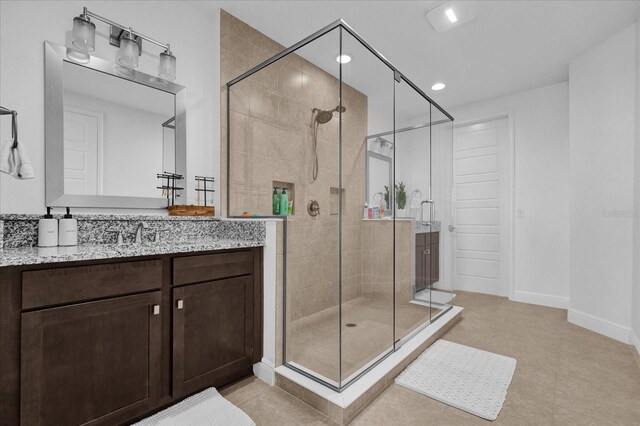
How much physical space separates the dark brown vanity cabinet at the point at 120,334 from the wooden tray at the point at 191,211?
549mm

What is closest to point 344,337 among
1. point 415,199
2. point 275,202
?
point 275,202

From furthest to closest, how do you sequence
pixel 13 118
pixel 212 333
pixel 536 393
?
pixel 536 393 → pixel 212 333 → pixel 13 118

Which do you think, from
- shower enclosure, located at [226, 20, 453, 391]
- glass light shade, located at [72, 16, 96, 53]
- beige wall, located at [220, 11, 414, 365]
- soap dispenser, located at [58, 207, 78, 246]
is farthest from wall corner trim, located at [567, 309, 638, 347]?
glass light shade, located at [72, 16, 96, 53]

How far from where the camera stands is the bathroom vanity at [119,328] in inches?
45.1

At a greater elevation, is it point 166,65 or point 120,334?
point 166,65

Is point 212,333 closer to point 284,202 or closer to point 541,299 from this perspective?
point 284,202

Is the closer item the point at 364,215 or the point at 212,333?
the point at 212,333

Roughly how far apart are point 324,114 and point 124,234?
4.51 feet

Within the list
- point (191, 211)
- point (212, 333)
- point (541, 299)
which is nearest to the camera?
point (212, 333)

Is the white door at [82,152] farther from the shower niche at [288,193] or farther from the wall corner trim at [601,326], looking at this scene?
the wall corner trim at [601,326]

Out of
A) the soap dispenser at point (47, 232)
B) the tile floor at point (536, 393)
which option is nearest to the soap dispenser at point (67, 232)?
the soap dispenser at point (47, 232)

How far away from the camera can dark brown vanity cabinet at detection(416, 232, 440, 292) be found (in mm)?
2498

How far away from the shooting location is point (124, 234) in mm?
1839

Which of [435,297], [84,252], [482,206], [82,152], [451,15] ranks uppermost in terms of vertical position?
[451,15]
